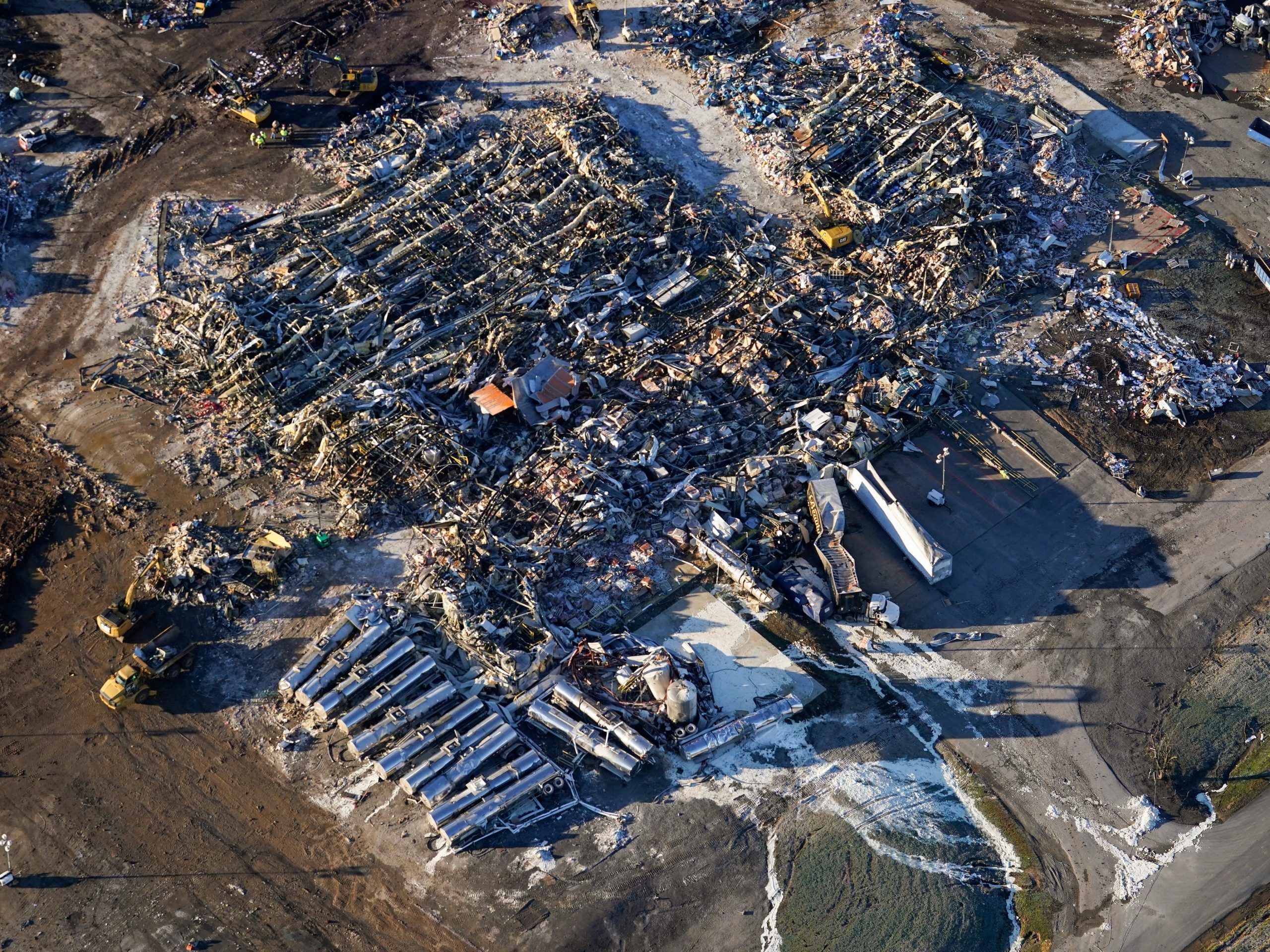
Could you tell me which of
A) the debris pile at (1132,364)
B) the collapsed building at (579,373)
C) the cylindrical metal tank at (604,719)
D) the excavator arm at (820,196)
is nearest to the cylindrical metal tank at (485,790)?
the collapsed building at (579,373)

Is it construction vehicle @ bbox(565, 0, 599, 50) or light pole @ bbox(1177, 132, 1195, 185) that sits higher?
construction vehicle @ bbox(565, 0, 599, 50)

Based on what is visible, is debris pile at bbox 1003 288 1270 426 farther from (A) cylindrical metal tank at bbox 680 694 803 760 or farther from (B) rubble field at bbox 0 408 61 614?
(B) rubble field at bbox 0 408 61 614

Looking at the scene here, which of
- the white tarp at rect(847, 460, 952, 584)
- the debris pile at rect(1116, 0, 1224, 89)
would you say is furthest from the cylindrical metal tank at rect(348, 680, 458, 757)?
the debris pile at rect(1116, 0, 1224, 89)

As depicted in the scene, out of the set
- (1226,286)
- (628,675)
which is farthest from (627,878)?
(1226,286)

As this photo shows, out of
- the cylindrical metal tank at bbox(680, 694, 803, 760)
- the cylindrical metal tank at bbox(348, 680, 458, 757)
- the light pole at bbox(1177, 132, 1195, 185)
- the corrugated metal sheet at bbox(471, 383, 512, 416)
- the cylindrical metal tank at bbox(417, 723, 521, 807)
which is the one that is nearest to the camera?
the cylindrical metal tank at bbox(417, 723, 521, 807)

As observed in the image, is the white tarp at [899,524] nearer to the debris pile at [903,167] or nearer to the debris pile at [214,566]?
the debris pile at [903,167]

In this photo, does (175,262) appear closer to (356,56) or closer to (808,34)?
(356,56)
